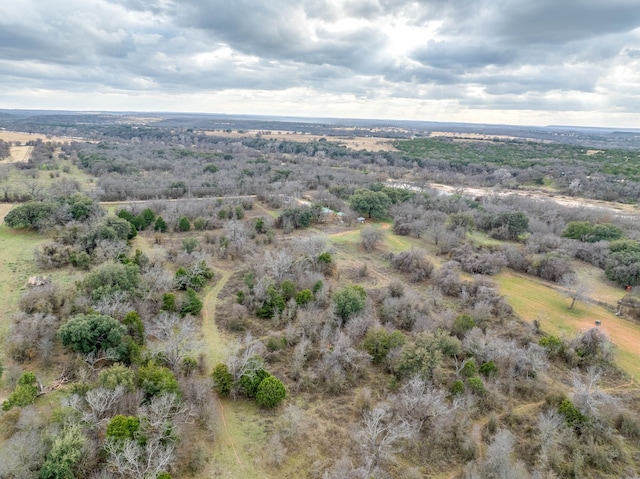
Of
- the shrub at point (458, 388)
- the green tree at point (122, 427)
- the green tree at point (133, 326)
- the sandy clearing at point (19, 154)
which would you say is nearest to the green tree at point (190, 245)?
the green tree at point (133, 326)

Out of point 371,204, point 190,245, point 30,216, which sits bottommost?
point 190,245

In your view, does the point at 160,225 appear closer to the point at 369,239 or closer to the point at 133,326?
the point at 133,326

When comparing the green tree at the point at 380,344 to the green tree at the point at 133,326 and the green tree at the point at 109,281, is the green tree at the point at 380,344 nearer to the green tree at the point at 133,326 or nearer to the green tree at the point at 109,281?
the green tree at the point at 133,326

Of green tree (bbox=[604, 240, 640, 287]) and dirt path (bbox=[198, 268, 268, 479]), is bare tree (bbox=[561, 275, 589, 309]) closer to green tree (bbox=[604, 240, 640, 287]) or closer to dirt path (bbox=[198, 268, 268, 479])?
green tree (bbox=[604, 240, 640, 287])

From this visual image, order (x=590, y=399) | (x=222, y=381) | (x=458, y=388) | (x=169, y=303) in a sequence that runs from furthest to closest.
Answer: (x=169, y=303)
(x=458, y=388)
(x=222, y=381)
(x=590, y=399)

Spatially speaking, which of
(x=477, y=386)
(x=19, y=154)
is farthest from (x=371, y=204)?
(x=19, y=154)

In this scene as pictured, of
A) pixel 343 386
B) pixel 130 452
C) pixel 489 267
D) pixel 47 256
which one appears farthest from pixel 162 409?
pixel 489 267
